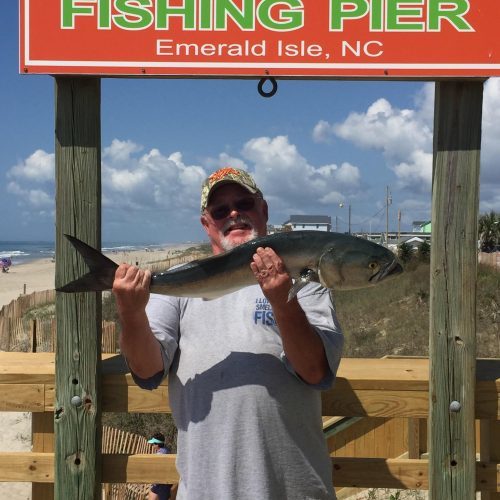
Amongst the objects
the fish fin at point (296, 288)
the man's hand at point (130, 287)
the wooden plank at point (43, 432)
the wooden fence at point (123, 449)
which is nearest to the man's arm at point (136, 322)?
the man's hand at point (130, 287)

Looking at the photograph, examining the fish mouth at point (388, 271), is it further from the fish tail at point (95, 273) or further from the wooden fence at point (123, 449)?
the wooden fence at point (123, 449)

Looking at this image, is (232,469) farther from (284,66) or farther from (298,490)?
(284,66)

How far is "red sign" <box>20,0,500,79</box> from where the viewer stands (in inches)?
119

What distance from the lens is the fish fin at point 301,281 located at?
2.24 metres

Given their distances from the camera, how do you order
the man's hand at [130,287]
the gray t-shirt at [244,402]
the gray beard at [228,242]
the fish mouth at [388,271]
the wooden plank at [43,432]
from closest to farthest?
1. the fish mouth at [388,271]
2. the man's hand at [130,287]
3. the gray t-shirt at [244,402]
4. the gray beard at [228,242]
5. the wooden plank at [43,432]

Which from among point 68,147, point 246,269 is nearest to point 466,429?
point 246,269

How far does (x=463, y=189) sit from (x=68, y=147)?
6.19 ft

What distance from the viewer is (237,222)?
2.79 metres

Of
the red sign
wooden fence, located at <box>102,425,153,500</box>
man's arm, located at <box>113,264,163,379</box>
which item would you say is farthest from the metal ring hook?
wooden fence, located at <box>102,425,153,500</box>

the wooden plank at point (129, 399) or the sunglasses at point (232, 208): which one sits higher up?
the sunglasses at point (232, 208)

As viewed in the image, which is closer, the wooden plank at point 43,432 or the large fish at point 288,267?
the large fish at point 288,267

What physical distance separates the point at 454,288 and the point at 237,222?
1124 mm

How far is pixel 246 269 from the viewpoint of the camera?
7.84 ft

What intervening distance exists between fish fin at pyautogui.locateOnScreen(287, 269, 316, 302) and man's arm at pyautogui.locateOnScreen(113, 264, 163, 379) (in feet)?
1.86
